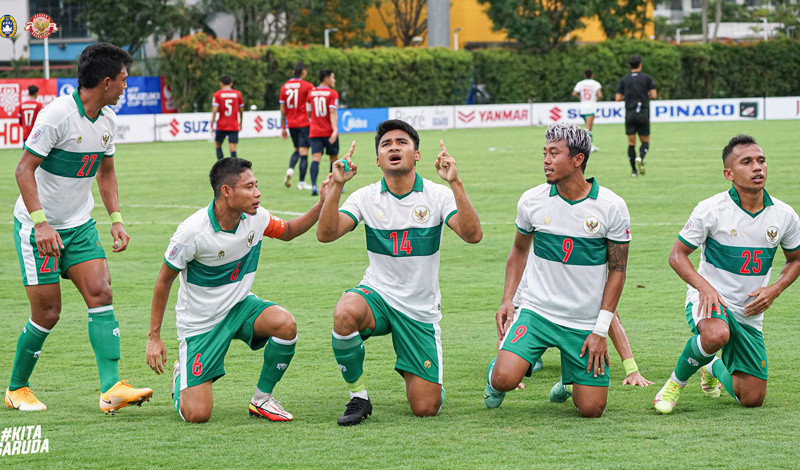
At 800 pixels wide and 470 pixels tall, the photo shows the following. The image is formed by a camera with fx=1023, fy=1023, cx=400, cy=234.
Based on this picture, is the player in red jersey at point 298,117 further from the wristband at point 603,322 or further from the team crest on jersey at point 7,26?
the wristband at point 603,322

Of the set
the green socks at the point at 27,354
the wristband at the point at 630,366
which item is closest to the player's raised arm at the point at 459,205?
the wristband at the point at 630,366

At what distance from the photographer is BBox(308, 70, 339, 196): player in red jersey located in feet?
55.8

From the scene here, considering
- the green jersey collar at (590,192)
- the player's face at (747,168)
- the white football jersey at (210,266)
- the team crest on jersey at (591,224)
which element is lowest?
the white football jersey at (210,266)

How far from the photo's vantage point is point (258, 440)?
5012 mm

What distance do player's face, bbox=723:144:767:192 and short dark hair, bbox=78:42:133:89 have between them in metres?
3.44

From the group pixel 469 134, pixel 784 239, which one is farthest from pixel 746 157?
pixel 469 134

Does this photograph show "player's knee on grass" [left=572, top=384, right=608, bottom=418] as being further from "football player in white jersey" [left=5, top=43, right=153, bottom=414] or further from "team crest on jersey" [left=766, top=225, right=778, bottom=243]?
"football player in white jersey" [left=5, top=43, right=153, bottom=414]

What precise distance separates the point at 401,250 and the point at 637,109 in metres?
14.4

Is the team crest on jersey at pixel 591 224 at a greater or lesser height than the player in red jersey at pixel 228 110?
lesser

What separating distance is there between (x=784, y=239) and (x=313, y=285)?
497cm

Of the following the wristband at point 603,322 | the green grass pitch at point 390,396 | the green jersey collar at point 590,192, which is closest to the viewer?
the green grass pitch at point 390,396

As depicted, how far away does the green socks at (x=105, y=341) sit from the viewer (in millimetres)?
5645

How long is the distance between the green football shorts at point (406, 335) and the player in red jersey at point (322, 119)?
11.2 metres

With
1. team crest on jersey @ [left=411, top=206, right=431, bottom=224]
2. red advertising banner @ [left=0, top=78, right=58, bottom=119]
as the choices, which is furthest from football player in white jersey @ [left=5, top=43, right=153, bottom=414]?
red advertising banner @ [left=0, top=78, right=58, bottom=119]
